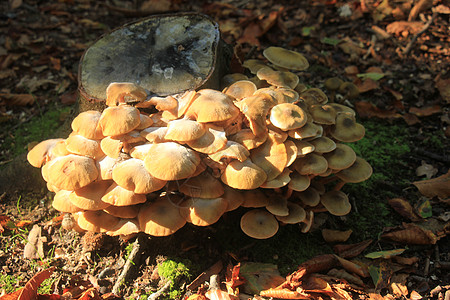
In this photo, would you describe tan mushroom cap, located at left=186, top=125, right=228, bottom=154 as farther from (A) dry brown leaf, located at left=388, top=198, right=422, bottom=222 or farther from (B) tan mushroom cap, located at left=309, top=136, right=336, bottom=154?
(A) dry brown leaf, located at left=388, top=198, right=422, bottom=222

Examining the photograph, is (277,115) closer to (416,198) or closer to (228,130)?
(228,130)

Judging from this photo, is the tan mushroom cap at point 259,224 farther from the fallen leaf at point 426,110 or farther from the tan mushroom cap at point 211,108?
the fallen leaf at point 426,110

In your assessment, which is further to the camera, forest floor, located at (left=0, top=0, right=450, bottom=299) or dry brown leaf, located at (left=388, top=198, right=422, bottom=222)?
dry brown leaf, located at (left=388, top=198, right=422, bottom=222)

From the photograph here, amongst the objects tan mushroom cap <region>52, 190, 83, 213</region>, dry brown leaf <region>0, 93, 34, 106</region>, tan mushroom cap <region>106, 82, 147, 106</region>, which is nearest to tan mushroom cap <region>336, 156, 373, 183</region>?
tan mushroom cap <region>106, 82, 147, 106</region>

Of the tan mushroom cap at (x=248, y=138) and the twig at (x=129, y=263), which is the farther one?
the twig at (x=129, y=263)

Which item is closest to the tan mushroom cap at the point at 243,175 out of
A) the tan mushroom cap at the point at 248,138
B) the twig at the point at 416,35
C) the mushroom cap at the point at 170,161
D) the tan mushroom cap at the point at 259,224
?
the tan mushroom cap at the point at 248,138

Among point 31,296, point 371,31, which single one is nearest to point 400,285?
point 31,296
